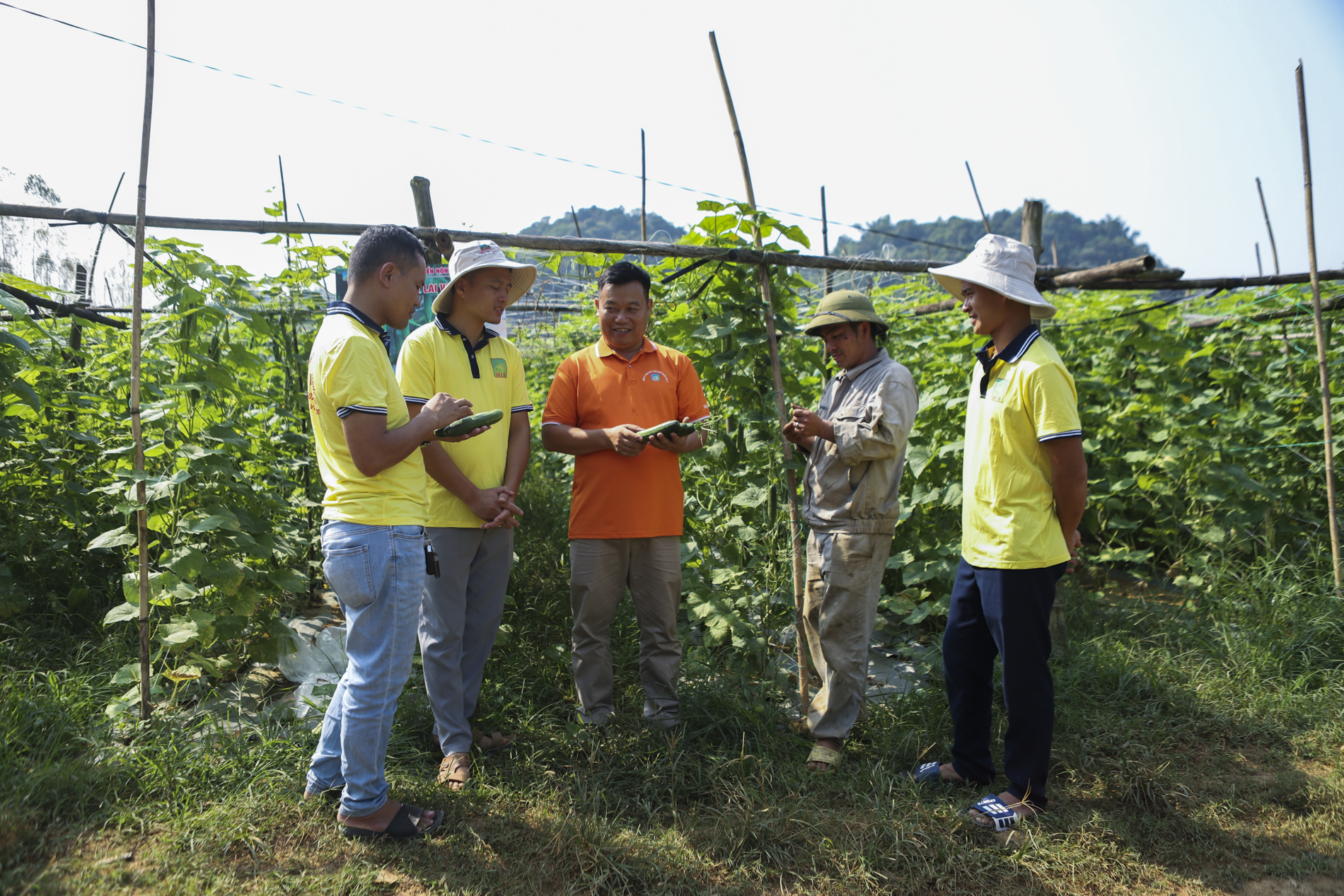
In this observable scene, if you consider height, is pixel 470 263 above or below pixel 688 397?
above

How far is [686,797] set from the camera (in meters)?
2.87

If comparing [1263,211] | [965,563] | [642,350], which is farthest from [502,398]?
[1263,211]

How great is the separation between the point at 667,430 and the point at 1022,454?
4.25ft

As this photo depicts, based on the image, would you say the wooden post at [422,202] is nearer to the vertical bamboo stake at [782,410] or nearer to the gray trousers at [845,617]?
the vertical bamboo stake at [782,410]

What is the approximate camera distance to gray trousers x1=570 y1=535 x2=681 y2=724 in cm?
315

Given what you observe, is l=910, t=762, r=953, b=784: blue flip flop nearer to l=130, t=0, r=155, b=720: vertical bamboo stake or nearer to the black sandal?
the black sandal

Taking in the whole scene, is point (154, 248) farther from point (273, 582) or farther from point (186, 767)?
point (186, 767)

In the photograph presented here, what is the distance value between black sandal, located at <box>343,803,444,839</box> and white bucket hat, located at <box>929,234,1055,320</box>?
2639 millimetres

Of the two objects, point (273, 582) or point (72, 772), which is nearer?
point (72, 772)

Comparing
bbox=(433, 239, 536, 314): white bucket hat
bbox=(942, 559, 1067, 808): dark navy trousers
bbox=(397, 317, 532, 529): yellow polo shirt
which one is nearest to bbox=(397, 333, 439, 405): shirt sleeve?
bbox=(397, 317, 532, 529): yellow polo shirt

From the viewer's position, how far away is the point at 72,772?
8.71ft

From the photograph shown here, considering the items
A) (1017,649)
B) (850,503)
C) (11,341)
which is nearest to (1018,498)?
(1017,649)

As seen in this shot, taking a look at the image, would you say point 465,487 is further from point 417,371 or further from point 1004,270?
point 1004,270

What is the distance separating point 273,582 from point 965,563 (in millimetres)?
3050
